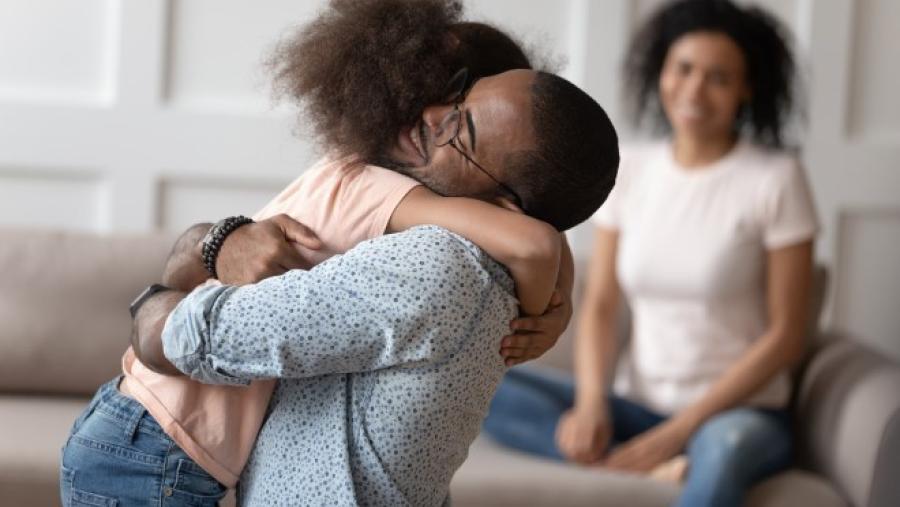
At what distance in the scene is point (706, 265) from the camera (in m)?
2.64

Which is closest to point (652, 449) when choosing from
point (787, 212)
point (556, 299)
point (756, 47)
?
point (787, 212)

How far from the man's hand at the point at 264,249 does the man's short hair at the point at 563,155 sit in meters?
0.18

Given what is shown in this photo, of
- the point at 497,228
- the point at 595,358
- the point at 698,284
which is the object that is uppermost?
the point at 497,228

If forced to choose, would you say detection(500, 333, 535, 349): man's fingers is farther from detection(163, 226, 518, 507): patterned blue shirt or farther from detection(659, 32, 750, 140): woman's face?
detection(659, 32, 750, 140): woman's face

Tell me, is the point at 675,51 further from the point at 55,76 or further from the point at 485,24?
the point at 485,24

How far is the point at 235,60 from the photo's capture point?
10.7 feet

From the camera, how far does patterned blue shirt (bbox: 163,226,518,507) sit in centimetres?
99

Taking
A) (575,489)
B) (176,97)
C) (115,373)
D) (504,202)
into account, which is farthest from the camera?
(176,97)

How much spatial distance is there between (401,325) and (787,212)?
1799mm

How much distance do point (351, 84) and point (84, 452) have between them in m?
0.40

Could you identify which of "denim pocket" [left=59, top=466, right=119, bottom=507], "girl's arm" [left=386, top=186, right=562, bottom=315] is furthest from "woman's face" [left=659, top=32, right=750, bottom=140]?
"denim pocket" [left=59, top=466, right=119, bottom=507]

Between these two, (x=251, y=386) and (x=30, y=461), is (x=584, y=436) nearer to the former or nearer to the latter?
(x=30, y=461)

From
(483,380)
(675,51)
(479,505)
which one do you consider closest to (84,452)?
(483,380)

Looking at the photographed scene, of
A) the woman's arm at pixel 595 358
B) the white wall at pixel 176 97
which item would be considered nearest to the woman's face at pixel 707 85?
the woman's arm at pixel 595 358
